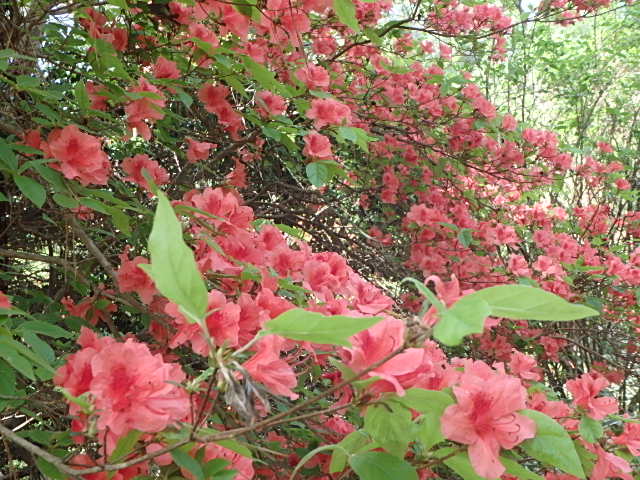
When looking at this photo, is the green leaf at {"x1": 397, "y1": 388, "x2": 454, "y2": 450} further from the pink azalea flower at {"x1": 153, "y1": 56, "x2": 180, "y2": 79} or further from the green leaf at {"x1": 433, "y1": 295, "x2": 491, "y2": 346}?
the pink azalea flower at {"x1": 153, "y1": 56, "x2": 180, "y2": 79}

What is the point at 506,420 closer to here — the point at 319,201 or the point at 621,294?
the point at 319,201

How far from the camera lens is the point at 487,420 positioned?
0.70 meters

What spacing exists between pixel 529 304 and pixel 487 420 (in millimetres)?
237

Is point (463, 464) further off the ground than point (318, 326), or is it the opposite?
point (318, 326)

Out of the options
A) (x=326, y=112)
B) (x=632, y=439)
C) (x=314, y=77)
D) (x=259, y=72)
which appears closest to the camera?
(x=632, y=439)

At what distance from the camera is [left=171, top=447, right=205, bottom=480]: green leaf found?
71 cm

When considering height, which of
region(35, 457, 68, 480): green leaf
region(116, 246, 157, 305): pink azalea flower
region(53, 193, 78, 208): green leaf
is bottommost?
region(35, 457, 68, 480): green leaf

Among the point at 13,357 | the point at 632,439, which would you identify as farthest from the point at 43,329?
the point at 632,439

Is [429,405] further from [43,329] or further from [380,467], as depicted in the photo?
[43,329]

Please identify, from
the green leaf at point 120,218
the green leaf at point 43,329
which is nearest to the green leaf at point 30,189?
the green leaf at point 120,218

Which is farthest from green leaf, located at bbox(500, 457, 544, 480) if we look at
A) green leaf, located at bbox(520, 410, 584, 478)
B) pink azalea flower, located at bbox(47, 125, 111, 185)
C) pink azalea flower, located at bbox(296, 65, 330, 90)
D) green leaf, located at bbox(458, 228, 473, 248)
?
green leaf, located at bbox(458, 228, 473, 248)

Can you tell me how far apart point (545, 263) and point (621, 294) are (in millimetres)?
820

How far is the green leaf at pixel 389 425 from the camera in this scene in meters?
0.71

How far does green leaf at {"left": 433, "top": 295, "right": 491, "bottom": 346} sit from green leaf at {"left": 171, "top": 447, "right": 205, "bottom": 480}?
37 centimetres
